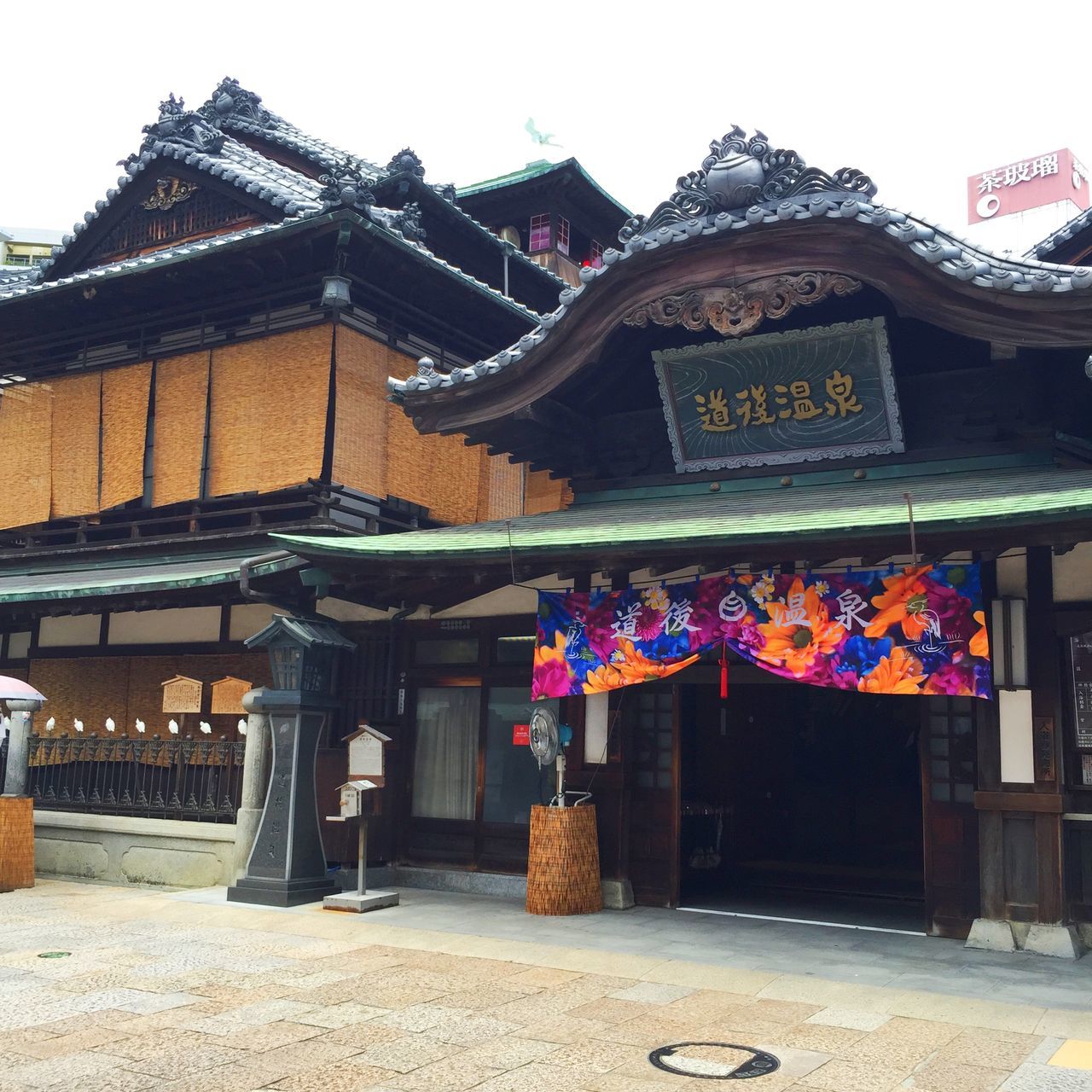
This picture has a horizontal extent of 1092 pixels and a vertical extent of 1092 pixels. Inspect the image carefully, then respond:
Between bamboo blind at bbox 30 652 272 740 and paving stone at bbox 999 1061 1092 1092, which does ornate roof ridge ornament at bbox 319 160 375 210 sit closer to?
bamboo blind at bbox 30 652 272 740

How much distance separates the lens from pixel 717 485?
12.8 metres

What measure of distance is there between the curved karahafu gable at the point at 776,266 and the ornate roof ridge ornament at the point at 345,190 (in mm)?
3222

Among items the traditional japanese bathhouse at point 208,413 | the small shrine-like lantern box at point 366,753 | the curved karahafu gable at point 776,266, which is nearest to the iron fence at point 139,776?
the traditional japanese bathhouse at point 208,413

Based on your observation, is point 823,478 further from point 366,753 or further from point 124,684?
point 124,684

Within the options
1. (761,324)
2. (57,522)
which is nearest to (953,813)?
(761,324)

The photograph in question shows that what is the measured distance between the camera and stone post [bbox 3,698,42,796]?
13842 mm

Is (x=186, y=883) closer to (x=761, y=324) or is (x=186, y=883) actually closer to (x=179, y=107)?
(x=761, y=324)

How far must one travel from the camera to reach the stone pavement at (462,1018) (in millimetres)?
6254

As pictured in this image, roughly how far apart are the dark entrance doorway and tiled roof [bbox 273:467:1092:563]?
3.68 m

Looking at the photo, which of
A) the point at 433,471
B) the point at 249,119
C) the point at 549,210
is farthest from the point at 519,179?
the point at 433,471

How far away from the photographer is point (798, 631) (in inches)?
411

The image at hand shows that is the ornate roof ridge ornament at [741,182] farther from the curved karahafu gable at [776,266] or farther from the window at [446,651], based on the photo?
the window at [446,651]

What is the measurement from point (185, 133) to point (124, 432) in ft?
18.2

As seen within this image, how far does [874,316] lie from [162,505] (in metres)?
10.8
